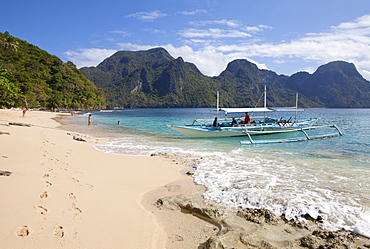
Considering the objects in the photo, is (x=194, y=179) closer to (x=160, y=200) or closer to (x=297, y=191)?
(x=160, y=200)

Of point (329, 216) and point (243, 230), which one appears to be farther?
point (329, 216)

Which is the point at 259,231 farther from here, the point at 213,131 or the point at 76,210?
the point at 213,131

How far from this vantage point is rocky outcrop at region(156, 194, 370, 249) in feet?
11.3

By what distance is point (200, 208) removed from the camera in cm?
467

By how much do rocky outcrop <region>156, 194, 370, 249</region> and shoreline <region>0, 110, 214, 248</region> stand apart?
383mm

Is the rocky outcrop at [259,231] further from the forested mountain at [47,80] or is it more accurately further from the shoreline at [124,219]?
the forested mountain at [47,80]

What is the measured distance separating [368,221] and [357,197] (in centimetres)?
159

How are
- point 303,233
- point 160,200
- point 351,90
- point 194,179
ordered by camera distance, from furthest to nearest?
point 351,90, point 194,179, point 160,200, point 303,233

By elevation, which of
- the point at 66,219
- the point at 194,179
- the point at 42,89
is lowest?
the point at 194,179

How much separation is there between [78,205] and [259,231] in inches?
130

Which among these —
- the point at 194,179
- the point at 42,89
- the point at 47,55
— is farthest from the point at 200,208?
the point at 47,55

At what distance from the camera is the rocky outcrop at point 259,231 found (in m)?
3.45

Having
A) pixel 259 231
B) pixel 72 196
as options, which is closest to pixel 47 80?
pixel 72 196

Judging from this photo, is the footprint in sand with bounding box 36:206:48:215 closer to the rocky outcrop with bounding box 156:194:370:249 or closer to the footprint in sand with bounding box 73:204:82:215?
the footprint in sand with bounding box 73:204:82:215
